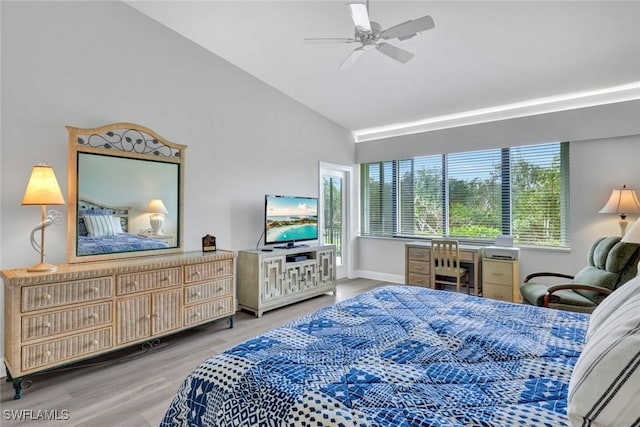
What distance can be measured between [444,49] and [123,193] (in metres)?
3.45

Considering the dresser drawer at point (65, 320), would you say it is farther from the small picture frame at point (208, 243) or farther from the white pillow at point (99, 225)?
the small picture frame at point (208, 243)

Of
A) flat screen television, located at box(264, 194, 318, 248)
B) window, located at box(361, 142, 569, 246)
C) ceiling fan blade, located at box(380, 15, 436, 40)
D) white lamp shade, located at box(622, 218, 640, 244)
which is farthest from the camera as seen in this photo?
window, located at box(361, 142, 569, 246)

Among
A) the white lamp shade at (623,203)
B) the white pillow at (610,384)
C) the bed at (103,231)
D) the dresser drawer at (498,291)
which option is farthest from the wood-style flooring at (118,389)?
the white lamp shade at (623,203)

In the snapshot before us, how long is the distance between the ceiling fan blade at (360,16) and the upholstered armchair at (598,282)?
2.83m

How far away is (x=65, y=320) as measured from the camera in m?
2.36

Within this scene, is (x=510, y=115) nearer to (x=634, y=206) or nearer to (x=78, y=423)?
(x=634, y=206)

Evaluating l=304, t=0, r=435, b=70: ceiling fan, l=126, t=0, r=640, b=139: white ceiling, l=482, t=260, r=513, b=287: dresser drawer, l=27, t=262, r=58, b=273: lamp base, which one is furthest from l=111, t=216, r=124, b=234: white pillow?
l=482, t=260, r=513, b=287: dresser drawer

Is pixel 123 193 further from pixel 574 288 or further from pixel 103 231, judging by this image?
pixel 574 288

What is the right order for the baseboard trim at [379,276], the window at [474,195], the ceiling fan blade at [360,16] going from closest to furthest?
the ceiling fan blade at [360,16]
the window at [474,195]
the baseboard trim at [379,276]

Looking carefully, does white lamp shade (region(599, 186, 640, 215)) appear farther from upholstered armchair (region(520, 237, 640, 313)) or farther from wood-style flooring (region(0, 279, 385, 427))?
wood-style flooring (region(0, 279, 385, 427))

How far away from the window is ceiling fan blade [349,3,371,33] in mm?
3272

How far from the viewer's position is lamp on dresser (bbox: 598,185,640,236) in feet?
11.5

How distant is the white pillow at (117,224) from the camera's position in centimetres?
294

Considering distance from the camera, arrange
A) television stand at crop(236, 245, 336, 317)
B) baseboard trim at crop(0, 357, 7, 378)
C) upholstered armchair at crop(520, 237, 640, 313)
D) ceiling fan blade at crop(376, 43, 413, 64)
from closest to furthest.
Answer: baseboard trim at crop(0, 357, 7, 378), ceiling fan blade at crop(376, 43, 413, 64), upholstered armchair at crop(520, 237, 640, 313), television stand at crop(236, 245, 336, 317)
